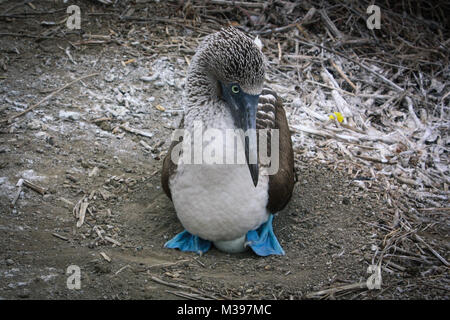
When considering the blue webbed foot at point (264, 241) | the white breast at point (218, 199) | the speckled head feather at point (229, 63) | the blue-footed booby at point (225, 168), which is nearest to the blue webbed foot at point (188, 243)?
the blue-footed booby at point (225, 168)

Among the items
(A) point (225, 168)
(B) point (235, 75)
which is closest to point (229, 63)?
(B) point (235, 75)

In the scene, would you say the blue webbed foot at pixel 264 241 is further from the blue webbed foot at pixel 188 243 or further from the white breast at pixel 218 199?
the blue webbed foot at pixel 188 243

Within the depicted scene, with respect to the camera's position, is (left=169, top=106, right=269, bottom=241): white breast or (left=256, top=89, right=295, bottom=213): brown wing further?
(left=256, top=89, right=295, bottom=213): brown wing

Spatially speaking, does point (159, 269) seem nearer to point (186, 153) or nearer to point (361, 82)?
point (186, 153)

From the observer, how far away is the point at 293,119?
5.83 meters

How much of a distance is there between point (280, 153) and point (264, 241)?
788 mm

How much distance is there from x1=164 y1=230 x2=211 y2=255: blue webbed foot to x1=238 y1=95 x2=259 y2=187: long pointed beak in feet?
3.06

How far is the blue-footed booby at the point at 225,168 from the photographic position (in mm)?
3586

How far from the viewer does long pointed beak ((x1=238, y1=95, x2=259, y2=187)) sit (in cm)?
359

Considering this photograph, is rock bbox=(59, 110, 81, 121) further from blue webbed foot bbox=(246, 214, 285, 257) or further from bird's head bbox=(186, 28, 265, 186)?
blue webbed foot bbox=(246, 214, 285, 257)

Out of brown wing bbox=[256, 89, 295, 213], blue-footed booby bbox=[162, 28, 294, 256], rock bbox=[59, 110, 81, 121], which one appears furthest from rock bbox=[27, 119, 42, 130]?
brown wing bbox=[256, 89, 295, 213]

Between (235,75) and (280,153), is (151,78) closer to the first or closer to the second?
(280,153)

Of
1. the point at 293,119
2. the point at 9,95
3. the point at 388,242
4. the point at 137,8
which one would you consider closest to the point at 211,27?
the point at 137,8

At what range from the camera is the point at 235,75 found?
140 inches
